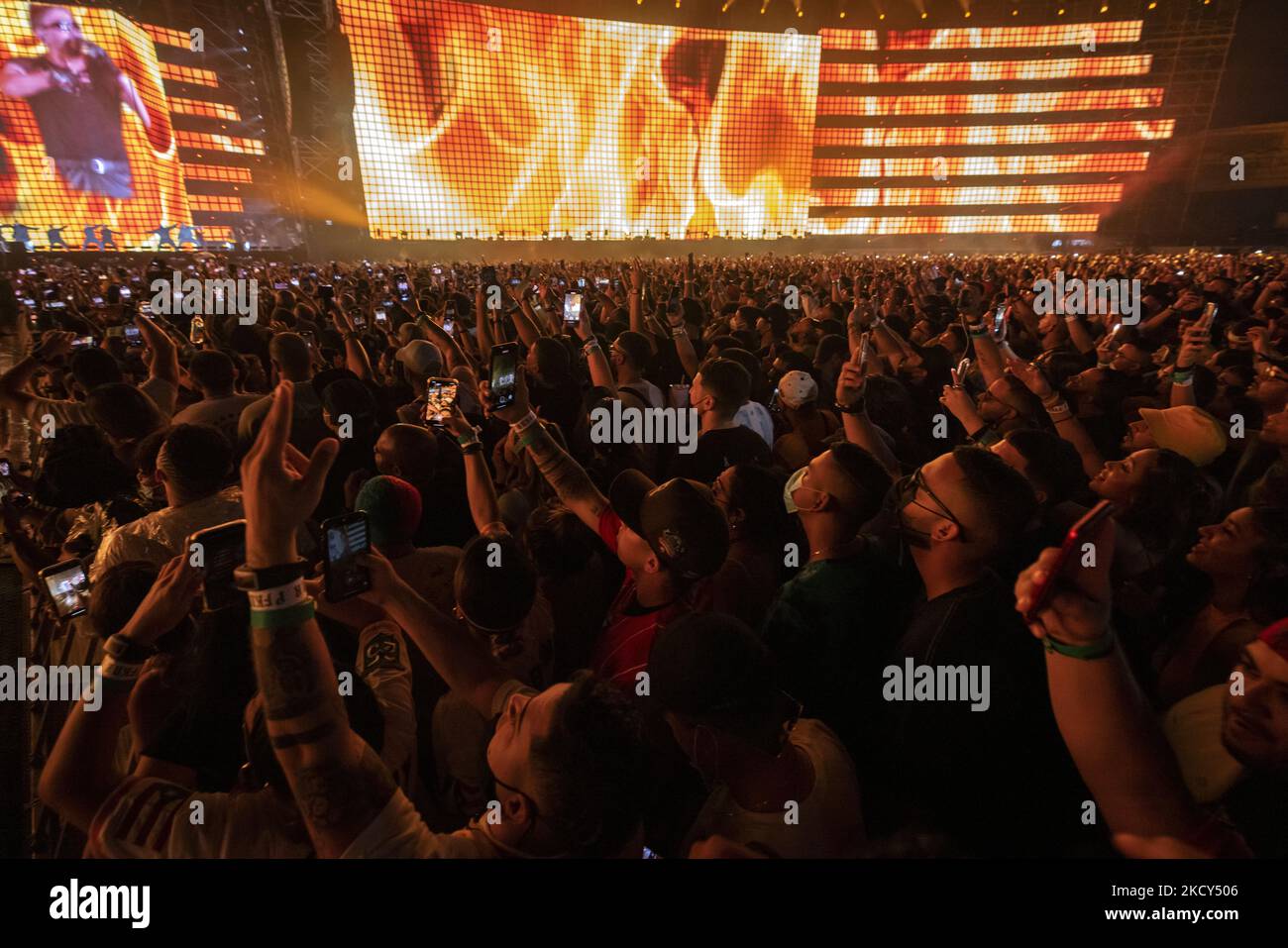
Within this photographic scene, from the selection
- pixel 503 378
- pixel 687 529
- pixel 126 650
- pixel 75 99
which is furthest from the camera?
pixel 75 99

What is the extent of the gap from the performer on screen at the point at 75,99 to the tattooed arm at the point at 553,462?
114 feet

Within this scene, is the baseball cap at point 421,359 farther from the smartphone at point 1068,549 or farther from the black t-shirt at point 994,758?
the smartphone at point 1068,549

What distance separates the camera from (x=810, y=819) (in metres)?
1.45

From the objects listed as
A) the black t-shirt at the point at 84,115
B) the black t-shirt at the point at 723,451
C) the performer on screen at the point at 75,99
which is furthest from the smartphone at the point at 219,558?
the black t-shirt at the point at 84,115

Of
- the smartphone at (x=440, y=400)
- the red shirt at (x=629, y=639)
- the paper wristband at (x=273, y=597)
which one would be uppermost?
the smartphone at (x=440, y=400)

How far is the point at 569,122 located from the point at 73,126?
22.2 metres

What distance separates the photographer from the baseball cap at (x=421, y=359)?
520 cm

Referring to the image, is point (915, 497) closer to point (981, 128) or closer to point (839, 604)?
point (839, 604)

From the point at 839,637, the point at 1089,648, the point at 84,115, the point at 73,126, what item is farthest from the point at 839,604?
the point at 84,115

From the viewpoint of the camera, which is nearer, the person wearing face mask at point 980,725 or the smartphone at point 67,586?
the person wearing face mask at point 980,725

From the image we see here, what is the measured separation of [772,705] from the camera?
57.4 inches

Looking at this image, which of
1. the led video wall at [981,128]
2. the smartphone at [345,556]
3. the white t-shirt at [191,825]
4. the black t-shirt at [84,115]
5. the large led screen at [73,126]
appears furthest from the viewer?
the led video wall at [981,128]

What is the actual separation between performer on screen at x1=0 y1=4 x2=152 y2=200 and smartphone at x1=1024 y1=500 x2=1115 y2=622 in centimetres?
3705

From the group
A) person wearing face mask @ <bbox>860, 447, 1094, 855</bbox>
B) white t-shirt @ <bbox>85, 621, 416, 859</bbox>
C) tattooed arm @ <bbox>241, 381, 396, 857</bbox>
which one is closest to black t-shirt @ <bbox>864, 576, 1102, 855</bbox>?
person wearing face mask @ <bbox>860, 447, 1094, 855</bbox>
